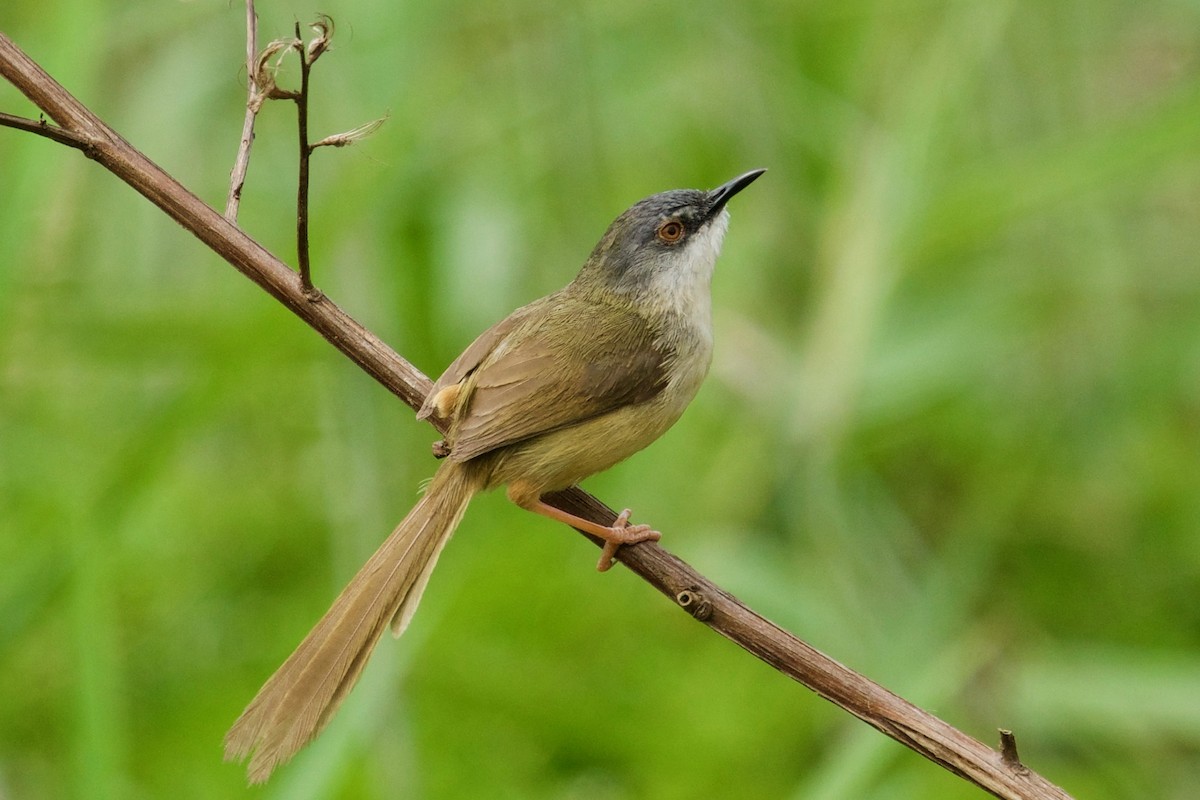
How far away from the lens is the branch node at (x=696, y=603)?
8.23 feet

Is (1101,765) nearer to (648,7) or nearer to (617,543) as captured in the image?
(617,543)

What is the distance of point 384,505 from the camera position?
158 inches

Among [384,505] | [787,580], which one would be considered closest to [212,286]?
[384,505]

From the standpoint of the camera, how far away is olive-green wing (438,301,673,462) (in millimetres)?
3061

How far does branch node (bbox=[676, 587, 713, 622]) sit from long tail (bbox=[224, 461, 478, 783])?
597 millimetres

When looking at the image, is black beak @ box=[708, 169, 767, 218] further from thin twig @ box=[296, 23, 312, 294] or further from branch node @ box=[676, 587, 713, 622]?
thin twig @ box=[296, 23, 312, 294]

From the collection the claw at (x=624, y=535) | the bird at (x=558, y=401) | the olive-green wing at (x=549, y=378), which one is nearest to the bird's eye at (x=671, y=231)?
the bird at (x=558, y=401)

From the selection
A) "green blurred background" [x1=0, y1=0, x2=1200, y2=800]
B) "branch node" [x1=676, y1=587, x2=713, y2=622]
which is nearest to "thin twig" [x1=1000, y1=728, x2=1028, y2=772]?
"branch node" [x1=676, y1=587, x2=713, y2=622]

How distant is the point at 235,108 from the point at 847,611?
3.06 metres

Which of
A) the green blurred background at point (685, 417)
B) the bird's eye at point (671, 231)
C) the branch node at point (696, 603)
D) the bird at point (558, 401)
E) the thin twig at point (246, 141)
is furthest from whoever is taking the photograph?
the green blurred background at point (685, 417)

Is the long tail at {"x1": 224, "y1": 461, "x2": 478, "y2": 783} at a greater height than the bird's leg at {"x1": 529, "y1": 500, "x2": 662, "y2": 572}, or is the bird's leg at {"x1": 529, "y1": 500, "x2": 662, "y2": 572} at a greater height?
the bird's leg at {"x1": 529, "y1": 500, "x2": 662, "y2": 572}

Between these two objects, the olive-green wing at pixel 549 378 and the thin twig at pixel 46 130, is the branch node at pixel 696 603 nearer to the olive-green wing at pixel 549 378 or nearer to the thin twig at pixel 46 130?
the olive-green wing at pixel 549 378

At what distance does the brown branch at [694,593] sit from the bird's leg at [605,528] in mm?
253

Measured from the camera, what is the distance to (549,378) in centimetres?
313
